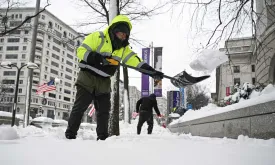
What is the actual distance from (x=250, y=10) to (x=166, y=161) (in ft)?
11.8

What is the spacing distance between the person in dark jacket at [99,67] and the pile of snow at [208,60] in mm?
1851

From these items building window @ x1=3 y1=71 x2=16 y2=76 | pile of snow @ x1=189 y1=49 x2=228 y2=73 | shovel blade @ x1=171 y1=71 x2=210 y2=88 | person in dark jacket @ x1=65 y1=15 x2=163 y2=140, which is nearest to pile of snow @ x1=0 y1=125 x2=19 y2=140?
person in dark jacket @ x1=65 y1=15 x2=163 y2=140

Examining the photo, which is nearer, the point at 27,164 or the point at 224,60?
the point at 27,164

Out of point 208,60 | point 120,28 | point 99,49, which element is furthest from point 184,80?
point 99,49

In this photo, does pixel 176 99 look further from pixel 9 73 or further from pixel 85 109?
pixel 9 73

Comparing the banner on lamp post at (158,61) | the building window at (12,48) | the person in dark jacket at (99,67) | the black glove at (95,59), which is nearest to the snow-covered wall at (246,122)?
the person in dark jacket at (99,67)

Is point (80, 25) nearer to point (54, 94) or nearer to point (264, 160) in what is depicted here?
point (264, 160)

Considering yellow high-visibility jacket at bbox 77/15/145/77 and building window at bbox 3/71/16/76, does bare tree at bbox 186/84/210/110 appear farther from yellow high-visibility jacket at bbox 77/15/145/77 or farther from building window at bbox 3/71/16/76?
building window at bbox 3/71/16/76

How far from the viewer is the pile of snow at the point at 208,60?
4.79m

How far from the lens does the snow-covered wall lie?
2.95 meters

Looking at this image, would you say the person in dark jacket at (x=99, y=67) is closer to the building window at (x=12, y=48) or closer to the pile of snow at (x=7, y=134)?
the pile of snow at (x=7, y=134)

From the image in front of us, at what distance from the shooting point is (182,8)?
4484mm

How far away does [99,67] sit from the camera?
354cm

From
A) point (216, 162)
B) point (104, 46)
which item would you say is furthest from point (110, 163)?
point (104, 46)
